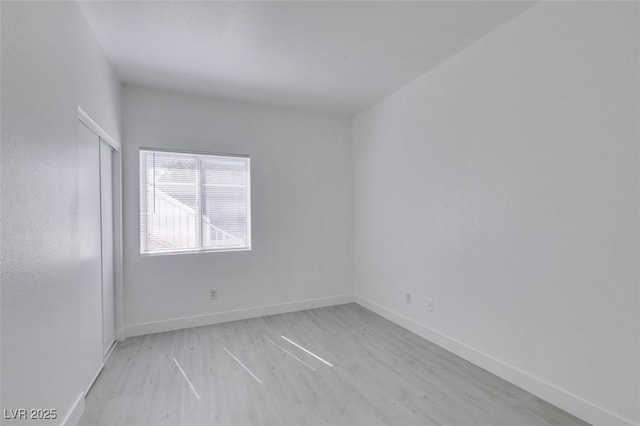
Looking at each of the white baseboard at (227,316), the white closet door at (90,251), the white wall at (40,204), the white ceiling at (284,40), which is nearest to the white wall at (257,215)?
the white baseboard at (227,316)

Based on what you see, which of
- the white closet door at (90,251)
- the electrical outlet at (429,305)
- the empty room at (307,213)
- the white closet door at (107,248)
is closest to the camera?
the empty room at (307,213)

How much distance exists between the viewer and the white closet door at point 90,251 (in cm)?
221

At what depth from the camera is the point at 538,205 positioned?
7.00ft

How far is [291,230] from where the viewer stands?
4.11 m

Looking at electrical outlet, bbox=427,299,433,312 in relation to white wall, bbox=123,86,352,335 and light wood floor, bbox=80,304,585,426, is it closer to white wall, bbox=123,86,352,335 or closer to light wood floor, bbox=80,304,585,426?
light wood floor, bbox=80,304,585,426

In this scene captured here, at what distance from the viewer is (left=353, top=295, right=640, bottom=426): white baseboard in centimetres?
181

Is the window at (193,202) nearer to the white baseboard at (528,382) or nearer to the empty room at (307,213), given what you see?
the empty room at (307,213)

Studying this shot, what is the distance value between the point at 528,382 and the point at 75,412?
309 cm

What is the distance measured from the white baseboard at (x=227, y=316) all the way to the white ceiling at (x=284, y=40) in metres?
2.67

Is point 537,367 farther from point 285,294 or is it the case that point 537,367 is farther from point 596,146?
point 285,294

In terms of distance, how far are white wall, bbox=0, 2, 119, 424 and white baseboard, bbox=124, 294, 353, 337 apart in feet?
4.34

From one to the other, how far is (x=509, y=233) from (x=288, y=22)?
2.35 meters

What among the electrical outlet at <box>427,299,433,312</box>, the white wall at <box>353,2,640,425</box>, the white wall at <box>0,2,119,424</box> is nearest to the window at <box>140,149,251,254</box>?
the white wall at <box>0,2,119,424</box>

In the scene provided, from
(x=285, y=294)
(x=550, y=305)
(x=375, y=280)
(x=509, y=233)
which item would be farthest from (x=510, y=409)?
(x=285, y=294)
